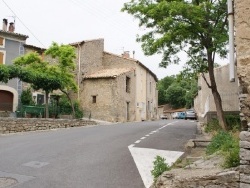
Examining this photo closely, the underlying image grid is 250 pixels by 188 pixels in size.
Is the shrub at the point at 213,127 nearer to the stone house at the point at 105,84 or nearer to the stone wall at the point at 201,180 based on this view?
the stone wall at the point at 201,180

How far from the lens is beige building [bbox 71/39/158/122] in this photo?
30500 mm

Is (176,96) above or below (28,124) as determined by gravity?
above

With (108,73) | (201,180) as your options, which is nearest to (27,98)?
(108,73)

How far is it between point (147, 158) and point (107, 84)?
22173mm

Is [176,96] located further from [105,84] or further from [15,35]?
[15,35]

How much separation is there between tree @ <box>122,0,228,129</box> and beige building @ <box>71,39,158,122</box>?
557 inches

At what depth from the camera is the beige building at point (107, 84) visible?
3050cm

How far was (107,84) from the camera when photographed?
30.6 meters

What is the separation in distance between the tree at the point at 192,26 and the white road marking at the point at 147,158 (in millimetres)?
5039

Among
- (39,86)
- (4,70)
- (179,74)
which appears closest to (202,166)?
(179,74)

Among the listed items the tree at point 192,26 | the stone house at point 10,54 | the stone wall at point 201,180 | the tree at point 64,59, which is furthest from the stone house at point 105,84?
the stone wall at point 201,180

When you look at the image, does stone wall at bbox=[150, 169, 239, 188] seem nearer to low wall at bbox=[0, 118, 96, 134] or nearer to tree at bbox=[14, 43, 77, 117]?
low wall at bbox=[0, 118, 96, 134]

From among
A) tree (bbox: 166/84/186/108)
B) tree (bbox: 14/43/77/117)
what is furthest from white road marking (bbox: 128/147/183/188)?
tree (bbox: 166/84/186/108)

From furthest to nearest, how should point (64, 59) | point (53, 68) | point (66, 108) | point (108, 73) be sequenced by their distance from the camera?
point (108, 73)
point (66, 108)
point (64, 59)
point (53, 68)
